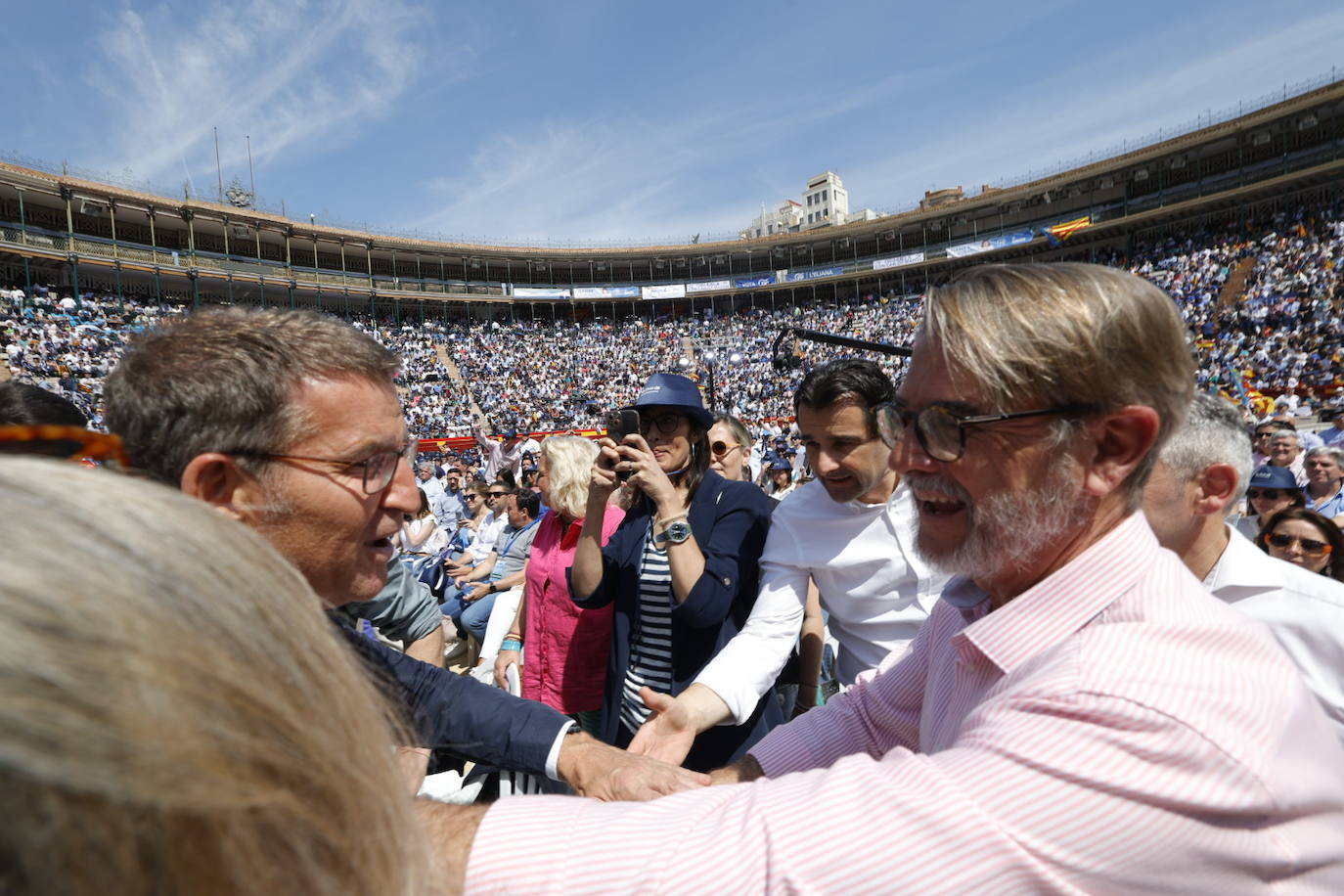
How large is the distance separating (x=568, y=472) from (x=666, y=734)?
226cm

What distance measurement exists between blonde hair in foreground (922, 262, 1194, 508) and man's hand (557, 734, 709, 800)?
1114 mm

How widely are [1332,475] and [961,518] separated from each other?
6.52 metres

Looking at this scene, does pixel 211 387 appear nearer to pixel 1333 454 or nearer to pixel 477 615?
pixel 477 615

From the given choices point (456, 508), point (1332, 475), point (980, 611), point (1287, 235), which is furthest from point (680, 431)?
point (1287, 235)

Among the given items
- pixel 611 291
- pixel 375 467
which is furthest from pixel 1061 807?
pixel 611 291

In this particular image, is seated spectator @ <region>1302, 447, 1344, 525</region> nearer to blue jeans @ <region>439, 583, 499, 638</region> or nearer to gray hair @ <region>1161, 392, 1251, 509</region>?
gray hair @ <region>1161, 392, 1251, 509</region>

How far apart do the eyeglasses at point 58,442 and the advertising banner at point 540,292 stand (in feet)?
150

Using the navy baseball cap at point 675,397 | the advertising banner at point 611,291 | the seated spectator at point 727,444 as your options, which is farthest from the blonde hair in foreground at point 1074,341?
the advertising banner at point 611,291

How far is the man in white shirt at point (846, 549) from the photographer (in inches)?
96.0

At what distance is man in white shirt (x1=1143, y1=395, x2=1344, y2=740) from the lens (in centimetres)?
198

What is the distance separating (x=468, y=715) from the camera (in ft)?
6.45

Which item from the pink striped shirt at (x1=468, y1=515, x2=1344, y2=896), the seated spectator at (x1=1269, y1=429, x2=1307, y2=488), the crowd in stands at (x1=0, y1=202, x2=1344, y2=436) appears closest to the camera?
the pink striped shirt at (x1=468, y1=515, x2=1344, y2=896)

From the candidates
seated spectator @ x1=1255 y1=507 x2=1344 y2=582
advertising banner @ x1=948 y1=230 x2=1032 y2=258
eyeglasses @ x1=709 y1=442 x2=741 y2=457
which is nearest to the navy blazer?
eyeglasses @ x1=709 y1=442 x2=741 y2=457

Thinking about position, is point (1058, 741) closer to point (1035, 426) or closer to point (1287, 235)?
point (1035, 426)
